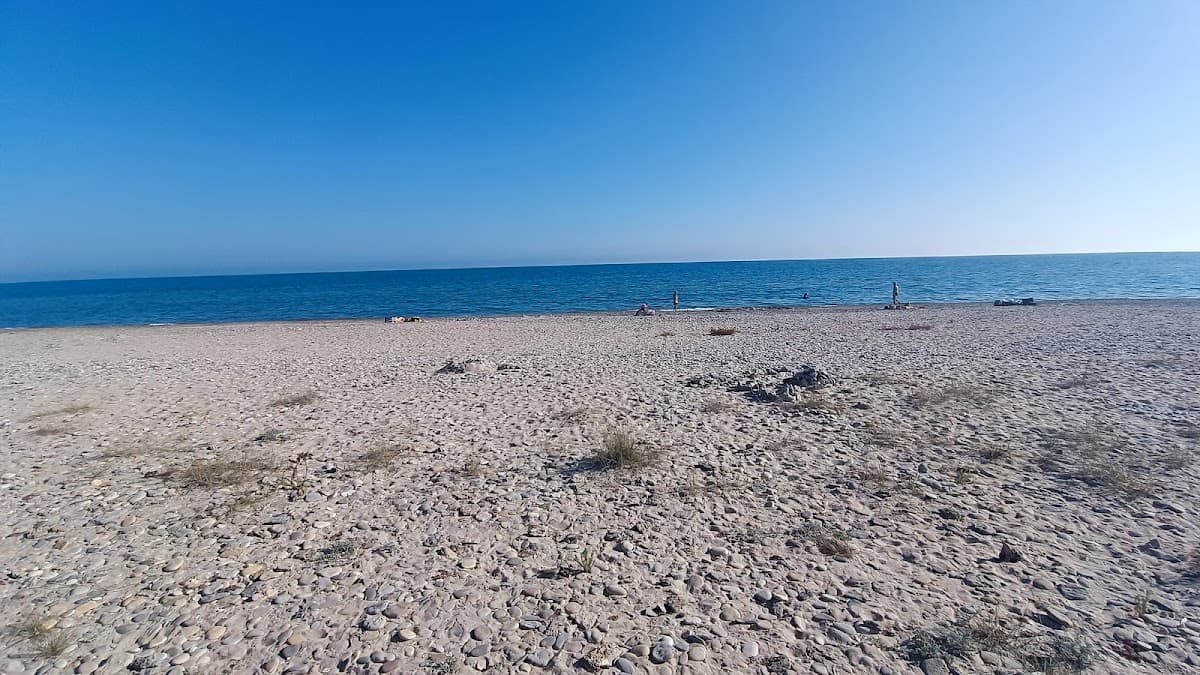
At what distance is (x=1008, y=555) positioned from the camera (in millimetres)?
5129

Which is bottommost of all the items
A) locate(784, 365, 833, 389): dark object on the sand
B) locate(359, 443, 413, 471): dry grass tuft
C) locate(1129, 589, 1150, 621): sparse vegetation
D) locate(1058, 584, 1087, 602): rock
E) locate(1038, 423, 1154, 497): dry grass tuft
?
locate(1058, 584, 1087, 602): rock

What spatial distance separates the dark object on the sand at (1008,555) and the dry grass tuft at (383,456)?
761cm

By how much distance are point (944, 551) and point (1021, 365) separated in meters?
11.7

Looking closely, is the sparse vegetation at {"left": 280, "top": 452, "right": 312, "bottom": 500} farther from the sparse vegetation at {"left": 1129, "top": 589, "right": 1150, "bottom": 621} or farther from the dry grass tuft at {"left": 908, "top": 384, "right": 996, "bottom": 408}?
the dry grass tuft at {"left": 908, "top": 384, "right": 996, "bottom": 408}

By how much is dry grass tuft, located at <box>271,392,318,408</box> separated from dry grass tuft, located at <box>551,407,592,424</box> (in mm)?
5899

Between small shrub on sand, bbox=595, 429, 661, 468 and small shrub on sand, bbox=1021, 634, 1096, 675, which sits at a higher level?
small shrub on sand, bbox=595, 429, 661, 468

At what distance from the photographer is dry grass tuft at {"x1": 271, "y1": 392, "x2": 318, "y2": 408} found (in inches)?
465

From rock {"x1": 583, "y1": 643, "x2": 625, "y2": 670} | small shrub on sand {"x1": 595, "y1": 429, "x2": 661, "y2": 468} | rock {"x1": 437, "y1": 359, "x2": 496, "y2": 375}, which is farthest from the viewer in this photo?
rock {"x1": 437, "y1": 359, "x2": 496, "y2": 375}

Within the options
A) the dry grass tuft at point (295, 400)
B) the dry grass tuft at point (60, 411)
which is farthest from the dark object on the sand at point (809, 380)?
the dry grass tuft at point (60, 411)

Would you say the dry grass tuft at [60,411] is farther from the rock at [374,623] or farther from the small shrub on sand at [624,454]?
the small shrub on sand at [624,454]

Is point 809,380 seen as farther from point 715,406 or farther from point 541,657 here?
point 541,657

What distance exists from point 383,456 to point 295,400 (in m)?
5.33

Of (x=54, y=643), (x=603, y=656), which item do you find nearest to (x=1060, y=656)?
(x=603, y=656)

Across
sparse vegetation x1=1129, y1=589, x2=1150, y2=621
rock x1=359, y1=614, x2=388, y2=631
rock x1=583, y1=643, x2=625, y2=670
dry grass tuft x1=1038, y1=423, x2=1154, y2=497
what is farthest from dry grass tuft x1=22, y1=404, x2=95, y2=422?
dry grass tuft x1=1038, y1=423, x2=1154, y2=497
